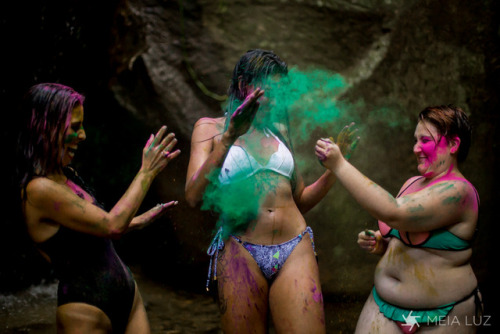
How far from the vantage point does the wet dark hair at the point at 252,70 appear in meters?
2.93

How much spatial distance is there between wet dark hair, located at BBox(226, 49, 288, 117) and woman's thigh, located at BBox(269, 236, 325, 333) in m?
0.91

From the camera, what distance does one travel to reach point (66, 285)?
8.47ft

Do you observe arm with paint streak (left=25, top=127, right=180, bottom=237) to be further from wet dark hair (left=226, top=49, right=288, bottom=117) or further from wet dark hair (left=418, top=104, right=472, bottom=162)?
wet dark hair (left=418, top=104, right=472, bottom=162)

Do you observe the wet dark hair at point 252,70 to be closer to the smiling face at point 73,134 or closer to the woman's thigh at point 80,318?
the smiling face at point 73,134

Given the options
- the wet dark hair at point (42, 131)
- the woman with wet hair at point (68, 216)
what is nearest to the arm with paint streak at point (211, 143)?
the woman with wet hair at point (68, 216)

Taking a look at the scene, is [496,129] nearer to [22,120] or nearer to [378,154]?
[378,154]

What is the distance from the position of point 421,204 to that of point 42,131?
1.88 meters

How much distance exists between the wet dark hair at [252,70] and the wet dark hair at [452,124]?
0.89 m

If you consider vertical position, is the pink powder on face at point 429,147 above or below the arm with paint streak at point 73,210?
above

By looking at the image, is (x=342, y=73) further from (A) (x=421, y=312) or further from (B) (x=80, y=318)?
(B) (x=80, y=318)

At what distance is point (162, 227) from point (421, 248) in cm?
346

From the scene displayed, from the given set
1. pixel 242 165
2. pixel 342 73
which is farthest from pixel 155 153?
pixel 342 73

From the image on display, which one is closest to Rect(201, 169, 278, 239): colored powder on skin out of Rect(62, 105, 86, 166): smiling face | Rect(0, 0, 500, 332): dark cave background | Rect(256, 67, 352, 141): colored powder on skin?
Rect(256, 67, 352, 141): colored powder on skin

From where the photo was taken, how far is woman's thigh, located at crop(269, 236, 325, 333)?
2.74 m
